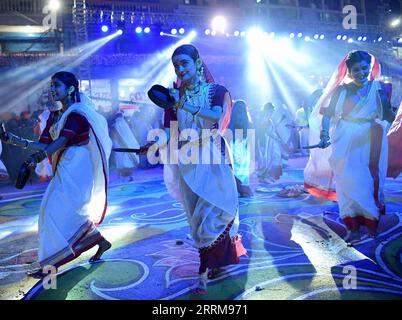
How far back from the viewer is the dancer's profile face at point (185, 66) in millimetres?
3006

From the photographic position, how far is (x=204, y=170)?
309 centimetres

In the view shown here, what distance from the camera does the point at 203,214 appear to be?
121 inches

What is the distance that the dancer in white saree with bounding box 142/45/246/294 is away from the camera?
3.04 metres

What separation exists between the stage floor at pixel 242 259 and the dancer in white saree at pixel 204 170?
318 millimetres

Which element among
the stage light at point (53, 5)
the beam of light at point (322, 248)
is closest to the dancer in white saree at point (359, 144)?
the beam of light at point (322, 248)

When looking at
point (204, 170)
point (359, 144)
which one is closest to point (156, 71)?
point (359, 144)

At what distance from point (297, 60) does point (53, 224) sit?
20.1m

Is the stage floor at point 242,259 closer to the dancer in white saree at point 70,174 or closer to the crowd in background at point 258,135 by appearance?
the dancer in white saree at point 70,174

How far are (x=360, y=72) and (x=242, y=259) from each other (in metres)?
2.25

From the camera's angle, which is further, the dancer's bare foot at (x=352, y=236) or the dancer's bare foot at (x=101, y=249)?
the dancer's bare foot at (x=352, y=236)

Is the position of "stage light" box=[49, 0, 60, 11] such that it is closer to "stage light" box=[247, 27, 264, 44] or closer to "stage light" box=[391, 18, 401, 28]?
"stage light" box=[247, 27, 264, 44]

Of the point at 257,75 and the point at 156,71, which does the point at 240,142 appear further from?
the point at 257,75
